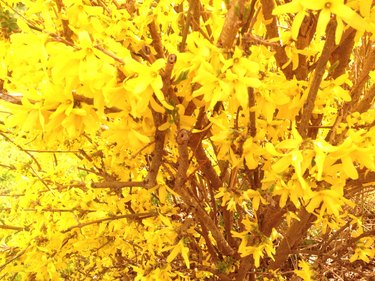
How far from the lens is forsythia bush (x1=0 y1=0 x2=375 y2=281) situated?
1.02m

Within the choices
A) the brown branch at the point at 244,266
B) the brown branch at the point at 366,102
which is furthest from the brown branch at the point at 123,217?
the brown branch at the point at 366,102

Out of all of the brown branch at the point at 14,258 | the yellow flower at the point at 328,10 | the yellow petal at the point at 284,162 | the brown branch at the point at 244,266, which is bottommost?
the brown branch at the point at 14,258

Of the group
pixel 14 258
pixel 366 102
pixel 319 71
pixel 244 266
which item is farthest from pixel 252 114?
pixel 14 258

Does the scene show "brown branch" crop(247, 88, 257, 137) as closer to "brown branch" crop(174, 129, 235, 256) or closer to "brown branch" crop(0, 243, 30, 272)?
"brown branch" crop(174, 129, 235, 256)

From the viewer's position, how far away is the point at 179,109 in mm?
1159

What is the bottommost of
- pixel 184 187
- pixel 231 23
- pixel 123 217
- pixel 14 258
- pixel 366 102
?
pixel 14 258

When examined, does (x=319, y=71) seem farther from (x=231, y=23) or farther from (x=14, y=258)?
(x=14, y=258)

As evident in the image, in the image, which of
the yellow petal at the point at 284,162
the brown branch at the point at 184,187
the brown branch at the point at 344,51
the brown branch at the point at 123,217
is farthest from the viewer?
the brown branch at the point at 123,217

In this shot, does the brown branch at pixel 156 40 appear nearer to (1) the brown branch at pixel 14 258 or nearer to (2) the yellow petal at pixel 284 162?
(2) the yellow petal at pixel 284 162

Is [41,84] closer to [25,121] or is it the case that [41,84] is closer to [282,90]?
[25,121]

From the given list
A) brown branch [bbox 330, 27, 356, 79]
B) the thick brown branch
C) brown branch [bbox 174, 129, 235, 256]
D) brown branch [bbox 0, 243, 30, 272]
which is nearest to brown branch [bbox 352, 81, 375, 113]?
brown branch [bbox 330, 27, 356, 79]

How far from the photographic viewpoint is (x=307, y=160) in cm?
109

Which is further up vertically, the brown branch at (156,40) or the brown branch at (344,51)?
the brown branch at (344,51)

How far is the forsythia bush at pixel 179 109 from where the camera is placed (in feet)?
3.35
